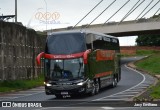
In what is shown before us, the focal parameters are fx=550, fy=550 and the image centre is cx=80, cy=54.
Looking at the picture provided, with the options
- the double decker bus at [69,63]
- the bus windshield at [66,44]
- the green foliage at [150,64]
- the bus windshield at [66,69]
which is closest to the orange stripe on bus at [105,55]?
the double decker bus at [69,63]

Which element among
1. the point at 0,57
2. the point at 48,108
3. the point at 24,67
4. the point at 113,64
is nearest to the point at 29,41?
the point at 24,67

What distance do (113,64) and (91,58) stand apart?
24.3 feet

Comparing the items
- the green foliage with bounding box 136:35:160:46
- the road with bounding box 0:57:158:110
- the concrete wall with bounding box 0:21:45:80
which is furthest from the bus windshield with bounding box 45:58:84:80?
the green foliage with bounding box 136:35:160:46

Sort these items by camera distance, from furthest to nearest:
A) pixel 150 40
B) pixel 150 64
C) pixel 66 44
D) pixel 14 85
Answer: pixel 150 40 < pixel 150 64 < pixel 14 85 < pixel 66 44

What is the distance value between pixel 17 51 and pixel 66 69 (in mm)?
17987

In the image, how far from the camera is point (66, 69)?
28.7 meters

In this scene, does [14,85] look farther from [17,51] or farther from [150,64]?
[150,64]

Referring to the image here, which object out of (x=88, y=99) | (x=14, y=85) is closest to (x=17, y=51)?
(x=14, y=85)

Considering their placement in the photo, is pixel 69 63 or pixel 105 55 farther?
pixel 105 55

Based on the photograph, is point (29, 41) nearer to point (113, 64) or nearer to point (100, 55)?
point (113, 64)

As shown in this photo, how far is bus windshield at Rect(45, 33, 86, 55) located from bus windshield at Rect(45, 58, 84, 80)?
51cm

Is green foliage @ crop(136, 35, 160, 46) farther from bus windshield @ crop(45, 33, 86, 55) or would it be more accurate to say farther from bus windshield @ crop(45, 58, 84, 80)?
bus windshield @ crop(45, 58, 84, 80)

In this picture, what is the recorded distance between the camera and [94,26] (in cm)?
8088

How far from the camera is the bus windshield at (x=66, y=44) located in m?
28.9
